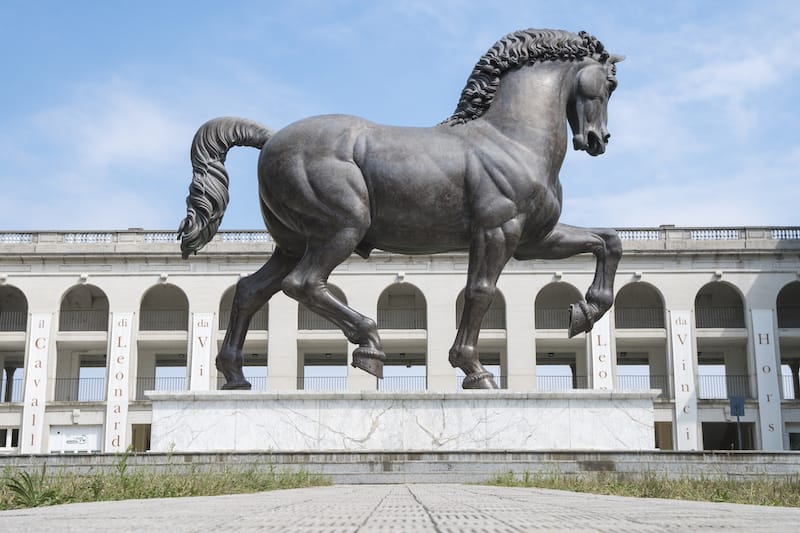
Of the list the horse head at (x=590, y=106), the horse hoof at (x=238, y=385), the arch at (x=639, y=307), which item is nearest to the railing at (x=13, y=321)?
the arch at (x=639, y=307)

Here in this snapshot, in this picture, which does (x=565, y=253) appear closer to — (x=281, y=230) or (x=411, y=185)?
(x=411, y=185)

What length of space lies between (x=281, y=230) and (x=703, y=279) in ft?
128

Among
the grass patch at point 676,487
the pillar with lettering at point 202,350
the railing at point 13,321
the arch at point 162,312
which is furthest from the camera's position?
the railing at point 13,321

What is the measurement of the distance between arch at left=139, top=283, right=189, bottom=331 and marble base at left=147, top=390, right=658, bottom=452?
39.4m

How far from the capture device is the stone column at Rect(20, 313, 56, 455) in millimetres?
46719

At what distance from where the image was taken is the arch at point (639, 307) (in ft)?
166

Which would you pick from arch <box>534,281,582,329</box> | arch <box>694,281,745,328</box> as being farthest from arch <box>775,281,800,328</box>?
arch <box>534,281,582,329</box>

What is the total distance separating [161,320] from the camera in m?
51.5

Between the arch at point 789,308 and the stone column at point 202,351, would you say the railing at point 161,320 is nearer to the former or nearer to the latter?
the stone column at point 202,351

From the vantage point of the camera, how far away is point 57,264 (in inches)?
1914

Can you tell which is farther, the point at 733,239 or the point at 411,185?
the point at 733,239

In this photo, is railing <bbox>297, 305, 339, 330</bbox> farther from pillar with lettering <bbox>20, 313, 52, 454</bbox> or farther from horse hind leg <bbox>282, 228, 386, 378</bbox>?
horse hind leg <bbox>282, 228, 386, 378</bbox>

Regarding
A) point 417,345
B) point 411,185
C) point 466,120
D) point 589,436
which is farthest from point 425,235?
point 417,345

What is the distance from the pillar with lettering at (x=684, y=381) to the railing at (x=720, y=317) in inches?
147
